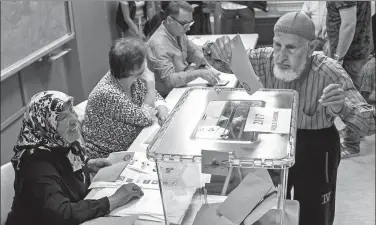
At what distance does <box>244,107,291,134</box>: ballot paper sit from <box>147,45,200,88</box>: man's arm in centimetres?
201

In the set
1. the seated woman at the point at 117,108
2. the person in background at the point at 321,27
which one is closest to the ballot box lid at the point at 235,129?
the person in background at the point at 321,27

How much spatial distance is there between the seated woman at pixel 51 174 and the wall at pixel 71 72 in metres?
1.25

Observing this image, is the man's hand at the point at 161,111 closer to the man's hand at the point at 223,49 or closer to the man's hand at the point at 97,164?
the man's hand at the point at 97,164

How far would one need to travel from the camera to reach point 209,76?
11.4ft

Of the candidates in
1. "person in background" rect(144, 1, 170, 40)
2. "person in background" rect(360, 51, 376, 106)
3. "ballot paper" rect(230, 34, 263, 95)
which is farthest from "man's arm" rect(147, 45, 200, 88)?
"ballot paper" rect(230, 34, 263, 95)

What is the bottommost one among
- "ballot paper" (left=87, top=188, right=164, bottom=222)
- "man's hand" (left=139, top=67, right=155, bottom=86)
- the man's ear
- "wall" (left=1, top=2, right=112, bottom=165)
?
"wall" (left=1, top=2, right=112, bottom=165)

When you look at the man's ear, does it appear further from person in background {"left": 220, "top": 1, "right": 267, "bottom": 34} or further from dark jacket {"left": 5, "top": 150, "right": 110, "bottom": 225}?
person in background {"left": 220, "top": 1, "right": 267, "bottom": 34}

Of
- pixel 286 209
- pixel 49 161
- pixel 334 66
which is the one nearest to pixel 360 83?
pixel 334 66

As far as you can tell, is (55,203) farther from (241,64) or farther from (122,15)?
(122,15)

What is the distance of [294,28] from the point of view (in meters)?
1.87

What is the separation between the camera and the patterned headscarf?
6.45ft

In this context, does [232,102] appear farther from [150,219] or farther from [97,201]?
[97,201]

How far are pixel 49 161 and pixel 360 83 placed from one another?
131 centimetres

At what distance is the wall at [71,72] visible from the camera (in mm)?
3736
